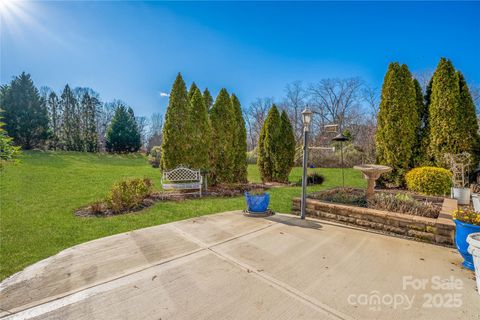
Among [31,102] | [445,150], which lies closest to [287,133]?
[445,150]

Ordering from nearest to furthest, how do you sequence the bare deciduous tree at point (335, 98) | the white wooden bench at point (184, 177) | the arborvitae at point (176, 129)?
the white wooden bench at point (184, 177) < the arborvitae at point (176, 129) < the bare deciduous tree at point (335, 98)

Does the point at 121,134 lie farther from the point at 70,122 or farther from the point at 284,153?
the point at 284,153

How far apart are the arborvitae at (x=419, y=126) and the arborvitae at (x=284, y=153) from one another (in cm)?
440

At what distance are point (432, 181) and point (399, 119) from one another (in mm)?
2579

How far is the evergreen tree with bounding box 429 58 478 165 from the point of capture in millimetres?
7320

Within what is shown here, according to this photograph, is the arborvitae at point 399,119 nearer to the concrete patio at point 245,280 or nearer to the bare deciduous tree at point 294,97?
the concrete patio at point 245,280

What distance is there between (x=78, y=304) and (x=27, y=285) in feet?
2.57

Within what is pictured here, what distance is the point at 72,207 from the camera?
5191 millimetres

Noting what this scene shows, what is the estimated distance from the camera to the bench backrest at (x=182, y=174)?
703 cm

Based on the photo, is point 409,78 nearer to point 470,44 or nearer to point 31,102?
point 470,44

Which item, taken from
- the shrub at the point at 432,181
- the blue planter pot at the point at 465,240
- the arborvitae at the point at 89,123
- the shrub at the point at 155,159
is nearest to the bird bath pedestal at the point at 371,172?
the blue planter pot at the point at 465,240

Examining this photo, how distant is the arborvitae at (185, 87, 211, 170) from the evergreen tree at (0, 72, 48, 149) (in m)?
19.6

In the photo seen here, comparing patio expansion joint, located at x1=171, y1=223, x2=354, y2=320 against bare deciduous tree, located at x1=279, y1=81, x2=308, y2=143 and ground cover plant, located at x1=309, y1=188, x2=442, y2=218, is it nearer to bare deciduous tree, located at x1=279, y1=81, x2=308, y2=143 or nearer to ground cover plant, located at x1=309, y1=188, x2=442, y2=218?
ground cover plant, located at x1=309, y1=188, x2=442, y2=218

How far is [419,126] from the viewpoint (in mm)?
8094
